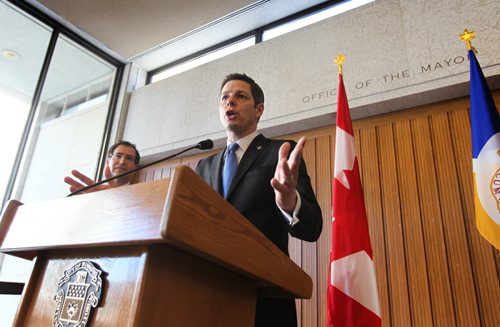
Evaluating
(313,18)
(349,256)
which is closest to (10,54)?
(313,18)

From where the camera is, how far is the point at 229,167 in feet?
4.57

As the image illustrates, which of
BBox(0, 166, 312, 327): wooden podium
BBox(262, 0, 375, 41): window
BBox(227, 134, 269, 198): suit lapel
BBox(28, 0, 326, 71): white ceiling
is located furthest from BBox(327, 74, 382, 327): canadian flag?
BBox(28, 0, 326, 71): white ceiling

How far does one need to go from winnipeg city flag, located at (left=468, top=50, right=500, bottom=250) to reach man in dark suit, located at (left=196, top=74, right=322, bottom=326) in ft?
3.76

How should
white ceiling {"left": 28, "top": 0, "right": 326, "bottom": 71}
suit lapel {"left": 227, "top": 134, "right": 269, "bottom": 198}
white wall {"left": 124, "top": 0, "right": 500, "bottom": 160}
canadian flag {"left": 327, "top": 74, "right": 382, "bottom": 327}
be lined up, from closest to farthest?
suit lapel {"left": 227, "top": 134, "right": 269, "bottom": 198}, canadian flag {"left": 327, "top": 74, "right": 382, "bottom": 327}, white wall {"left": 124, "top": 0, "right": 500, "bottom": 160}, white ceiling {"left": 28, "top": 0, "right": 326, "bottom": 71}

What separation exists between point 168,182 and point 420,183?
7.54ft

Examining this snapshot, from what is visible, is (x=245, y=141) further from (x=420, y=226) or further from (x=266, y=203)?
(x=420, y=226)

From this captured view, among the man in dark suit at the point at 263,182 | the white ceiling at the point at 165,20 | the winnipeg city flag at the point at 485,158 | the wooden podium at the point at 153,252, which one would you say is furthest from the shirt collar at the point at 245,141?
the white ceiling at the point at 165,20

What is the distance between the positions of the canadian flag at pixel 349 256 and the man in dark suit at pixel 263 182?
0.68 m

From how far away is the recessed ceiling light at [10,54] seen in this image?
4.00m

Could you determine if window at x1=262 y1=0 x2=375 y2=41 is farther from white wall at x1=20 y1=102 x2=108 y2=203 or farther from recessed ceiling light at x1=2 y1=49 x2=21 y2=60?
recessed ceiling light at x1=2 y1=49 x2=21 y2=60

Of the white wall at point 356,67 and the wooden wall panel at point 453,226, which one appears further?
the white wall at point 356,67

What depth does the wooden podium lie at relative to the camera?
0.56 metres

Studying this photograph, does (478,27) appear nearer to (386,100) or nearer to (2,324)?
(386,100)

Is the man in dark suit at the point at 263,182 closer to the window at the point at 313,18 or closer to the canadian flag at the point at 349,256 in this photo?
the canadian flag at the point at 349,256
